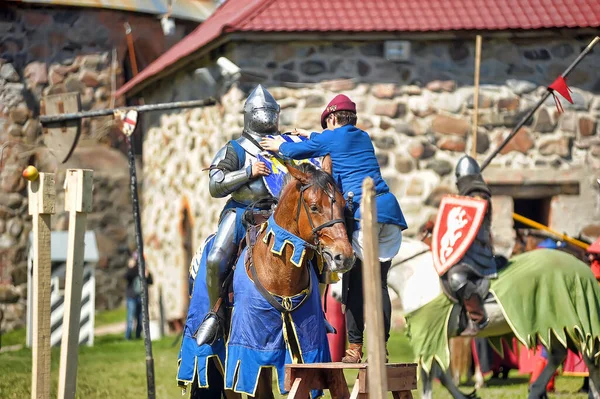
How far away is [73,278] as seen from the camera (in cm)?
766

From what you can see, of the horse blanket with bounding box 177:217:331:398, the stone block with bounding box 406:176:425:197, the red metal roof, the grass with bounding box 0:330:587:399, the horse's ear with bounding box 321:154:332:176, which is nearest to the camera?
the horse's ear with bounding box 321:154:332:176

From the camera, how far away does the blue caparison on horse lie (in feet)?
23.2

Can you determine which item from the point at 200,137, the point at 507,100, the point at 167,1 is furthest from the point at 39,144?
the point at 507,100

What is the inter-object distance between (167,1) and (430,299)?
13868 millimetres

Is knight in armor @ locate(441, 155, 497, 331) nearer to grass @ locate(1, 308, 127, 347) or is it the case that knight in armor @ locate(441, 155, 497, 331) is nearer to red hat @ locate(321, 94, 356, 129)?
red hat @ locate(321, 94, 356, 129)

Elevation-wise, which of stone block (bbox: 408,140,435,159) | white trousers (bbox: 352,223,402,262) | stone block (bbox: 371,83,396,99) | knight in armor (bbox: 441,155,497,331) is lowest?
knight in armor (bbox: 441,155,497,331)

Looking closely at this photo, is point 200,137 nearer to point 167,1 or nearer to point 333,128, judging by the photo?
point 167,1

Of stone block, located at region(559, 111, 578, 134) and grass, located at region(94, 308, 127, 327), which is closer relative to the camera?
stone block, located at region(559, 111, 578, 134)

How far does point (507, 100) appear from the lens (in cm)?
1571

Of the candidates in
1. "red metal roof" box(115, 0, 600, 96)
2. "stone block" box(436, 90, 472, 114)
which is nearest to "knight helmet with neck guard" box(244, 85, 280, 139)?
"red metal roof" box(115, 0, 600, 96)

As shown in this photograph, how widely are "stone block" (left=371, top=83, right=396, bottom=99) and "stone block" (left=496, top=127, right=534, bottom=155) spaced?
167 centimetres

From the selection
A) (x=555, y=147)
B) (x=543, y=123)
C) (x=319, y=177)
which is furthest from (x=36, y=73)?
(x=319, y=177)

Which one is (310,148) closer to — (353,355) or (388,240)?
(388,240)

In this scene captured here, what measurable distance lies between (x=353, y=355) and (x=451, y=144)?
8695 mm
